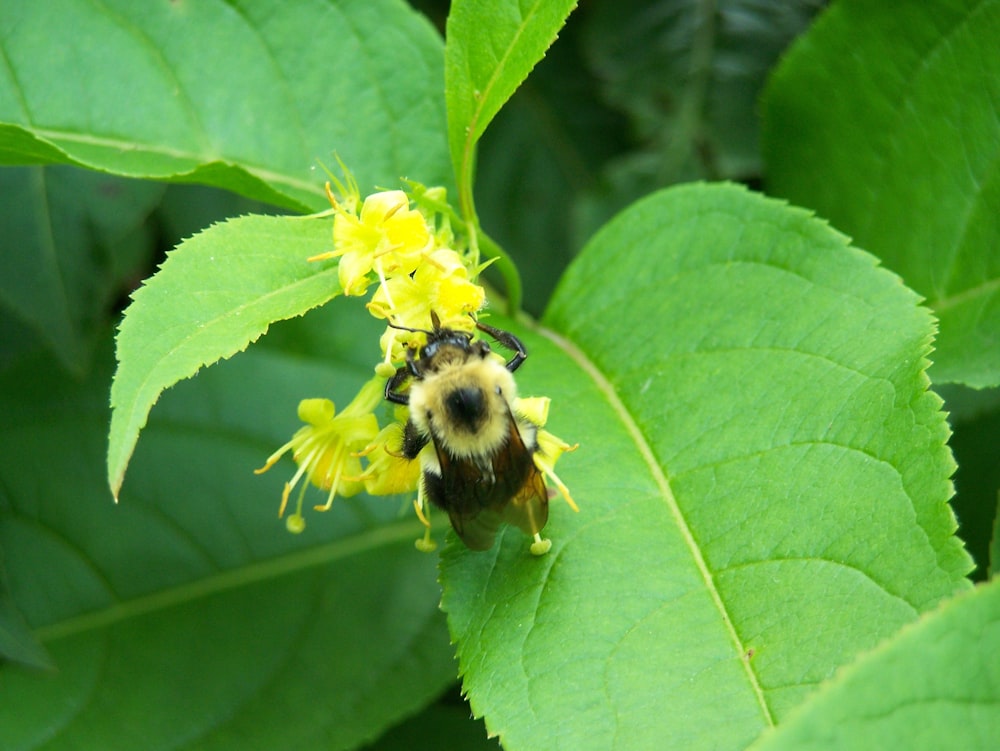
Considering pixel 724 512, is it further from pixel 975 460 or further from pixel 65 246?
pixel 65 246

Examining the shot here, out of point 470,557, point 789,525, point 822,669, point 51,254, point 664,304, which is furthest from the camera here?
point 51,254

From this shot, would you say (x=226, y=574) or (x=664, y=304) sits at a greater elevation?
(x=664, y=304)

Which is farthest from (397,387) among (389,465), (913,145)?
(913,145)

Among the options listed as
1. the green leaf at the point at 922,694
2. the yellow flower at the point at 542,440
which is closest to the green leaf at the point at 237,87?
the yellow flower at the point at 542,440

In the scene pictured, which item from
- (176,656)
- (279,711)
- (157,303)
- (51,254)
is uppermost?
(51,254)

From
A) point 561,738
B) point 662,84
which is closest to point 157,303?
point 561,738

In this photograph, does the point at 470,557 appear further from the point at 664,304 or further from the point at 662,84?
the point at 662,84

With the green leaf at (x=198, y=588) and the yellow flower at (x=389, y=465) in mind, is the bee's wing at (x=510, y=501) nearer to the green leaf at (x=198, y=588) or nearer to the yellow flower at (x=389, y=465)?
the yellow flower at (x=389, y=465)
